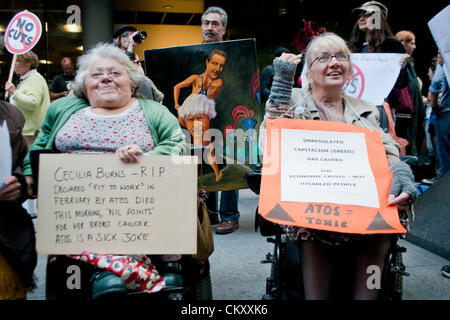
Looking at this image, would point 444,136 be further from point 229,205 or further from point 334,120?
point 334,120

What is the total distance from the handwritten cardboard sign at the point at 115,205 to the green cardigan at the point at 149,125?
244 mm

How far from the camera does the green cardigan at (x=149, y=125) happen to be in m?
1.99

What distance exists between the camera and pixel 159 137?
2055 mm

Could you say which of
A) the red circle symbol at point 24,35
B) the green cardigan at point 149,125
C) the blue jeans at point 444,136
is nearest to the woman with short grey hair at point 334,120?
the green cardigan at point 149,125

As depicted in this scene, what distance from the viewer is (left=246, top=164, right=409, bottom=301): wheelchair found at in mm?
1945

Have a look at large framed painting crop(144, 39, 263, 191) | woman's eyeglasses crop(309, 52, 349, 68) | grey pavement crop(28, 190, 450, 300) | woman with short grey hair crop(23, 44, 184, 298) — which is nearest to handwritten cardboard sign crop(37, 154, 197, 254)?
woman with short grey hair crop(23, 44, 184, 298)

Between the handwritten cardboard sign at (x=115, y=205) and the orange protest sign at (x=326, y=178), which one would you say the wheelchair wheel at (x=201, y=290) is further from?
the orange protest sign at (x=326, y=178)

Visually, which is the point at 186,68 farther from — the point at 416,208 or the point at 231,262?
the point at 416,208

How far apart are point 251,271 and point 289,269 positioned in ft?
3.04

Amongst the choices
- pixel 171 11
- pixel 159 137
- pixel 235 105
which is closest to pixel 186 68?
pixel 235 105

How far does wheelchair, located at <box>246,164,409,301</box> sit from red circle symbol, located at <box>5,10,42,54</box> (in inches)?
79.9

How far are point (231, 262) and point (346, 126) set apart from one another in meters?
1.73

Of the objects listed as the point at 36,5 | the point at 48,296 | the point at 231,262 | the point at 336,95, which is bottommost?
the point at 231,262

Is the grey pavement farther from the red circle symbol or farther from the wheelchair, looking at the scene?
the red circle symbol
